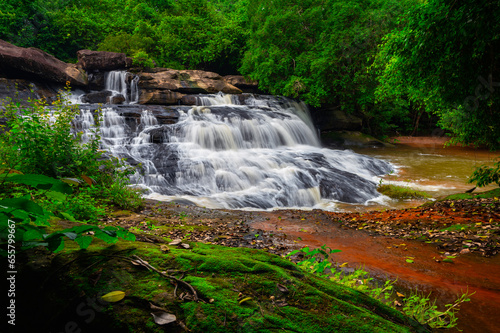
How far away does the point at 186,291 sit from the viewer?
1.44 metres

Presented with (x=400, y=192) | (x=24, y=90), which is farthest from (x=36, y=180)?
(x=24, y=90)

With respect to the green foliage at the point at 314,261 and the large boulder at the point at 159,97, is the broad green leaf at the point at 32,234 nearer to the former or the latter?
the green foliage at the point at 314,261

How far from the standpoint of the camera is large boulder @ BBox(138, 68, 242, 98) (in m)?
18.7

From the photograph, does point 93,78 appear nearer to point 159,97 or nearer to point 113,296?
point 159,97

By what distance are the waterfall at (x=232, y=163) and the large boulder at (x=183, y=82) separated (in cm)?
353

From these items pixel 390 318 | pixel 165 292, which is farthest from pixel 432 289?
pixel 165 292

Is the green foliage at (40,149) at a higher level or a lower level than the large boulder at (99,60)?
lower

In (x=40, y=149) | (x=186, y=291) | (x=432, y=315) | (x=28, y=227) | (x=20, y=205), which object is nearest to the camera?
(x=20, y=205)

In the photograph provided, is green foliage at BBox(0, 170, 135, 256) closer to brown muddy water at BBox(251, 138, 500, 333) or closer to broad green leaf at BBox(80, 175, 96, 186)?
brown muddy water at BBox(251, 138, 500, 333)

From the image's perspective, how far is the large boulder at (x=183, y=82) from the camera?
18.7 meters

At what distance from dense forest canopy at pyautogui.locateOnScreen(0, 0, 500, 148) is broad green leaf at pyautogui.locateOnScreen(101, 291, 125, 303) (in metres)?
5.63

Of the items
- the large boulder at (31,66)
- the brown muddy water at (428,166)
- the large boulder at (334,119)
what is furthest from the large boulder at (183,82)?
the brown muddy water at (428,166)

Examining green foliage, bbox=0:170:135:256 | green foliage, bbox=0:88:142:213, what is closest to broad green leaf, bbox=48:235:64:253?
green foliage, bbox=0:170:135:256

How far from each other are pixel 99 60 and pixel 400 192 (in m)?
20.2
